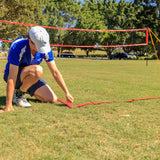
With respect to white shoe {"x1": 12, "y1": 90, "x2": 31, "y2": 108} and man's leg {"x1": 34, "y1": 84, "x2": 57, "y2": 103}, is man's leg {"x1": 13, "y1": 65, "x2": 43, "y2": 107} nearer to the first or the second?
white shoe {"x1": 12, "y1": 90, "x2": 31, "y2": 108}

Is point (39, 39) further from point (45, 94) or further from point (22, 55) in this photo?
point (45, 94)

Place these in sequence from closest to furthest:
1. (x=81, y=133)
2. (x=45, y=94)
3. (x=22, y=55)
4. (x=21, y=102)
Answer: (x=81, y=133) → (x=22, y=55) → (x=21, y=102) → (x=45, y=94)

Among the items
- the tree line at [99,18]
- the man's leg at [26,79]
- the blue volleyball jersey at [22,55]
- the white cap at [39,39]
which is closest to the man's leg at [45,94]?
the man's leg at [26,79]

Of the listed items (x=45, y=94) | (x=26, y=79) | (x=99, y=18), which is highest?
(x=99, y=18)

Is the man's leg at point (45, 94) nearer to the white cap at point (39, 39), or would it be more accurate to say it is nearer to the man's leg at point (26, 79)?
the man's leg at point (26, 79)

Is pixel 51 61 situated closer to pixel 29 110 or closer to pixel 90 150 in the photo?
pixel 29 110

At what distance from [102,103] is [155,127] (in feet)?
4.82

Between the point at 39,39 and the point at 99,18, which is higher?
the point at 99,18

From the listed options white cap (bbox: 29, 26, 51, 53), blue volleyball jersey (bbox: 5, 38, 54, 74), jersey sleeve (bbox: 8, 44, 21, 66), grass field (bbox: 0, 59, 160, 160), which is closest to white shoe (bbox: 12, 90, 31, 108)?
grass field (bbox: 0, 59, 160, 160)

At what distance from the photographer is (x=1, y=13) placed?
67.7ft

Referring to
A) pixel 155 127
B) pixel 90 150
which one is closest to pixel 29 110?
pixel 90 150

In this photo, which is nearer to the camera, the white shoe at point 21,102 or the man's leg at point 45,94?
the white shoe at point 21,102

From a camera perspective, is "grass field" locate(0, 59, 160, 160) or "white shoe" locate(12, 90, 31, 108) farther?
"white shoe" locate(12, 90, 31, 108)

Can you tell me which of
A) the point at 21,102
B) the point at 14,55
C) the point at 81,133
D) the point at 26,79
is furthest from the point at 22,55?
the point at 81,133
